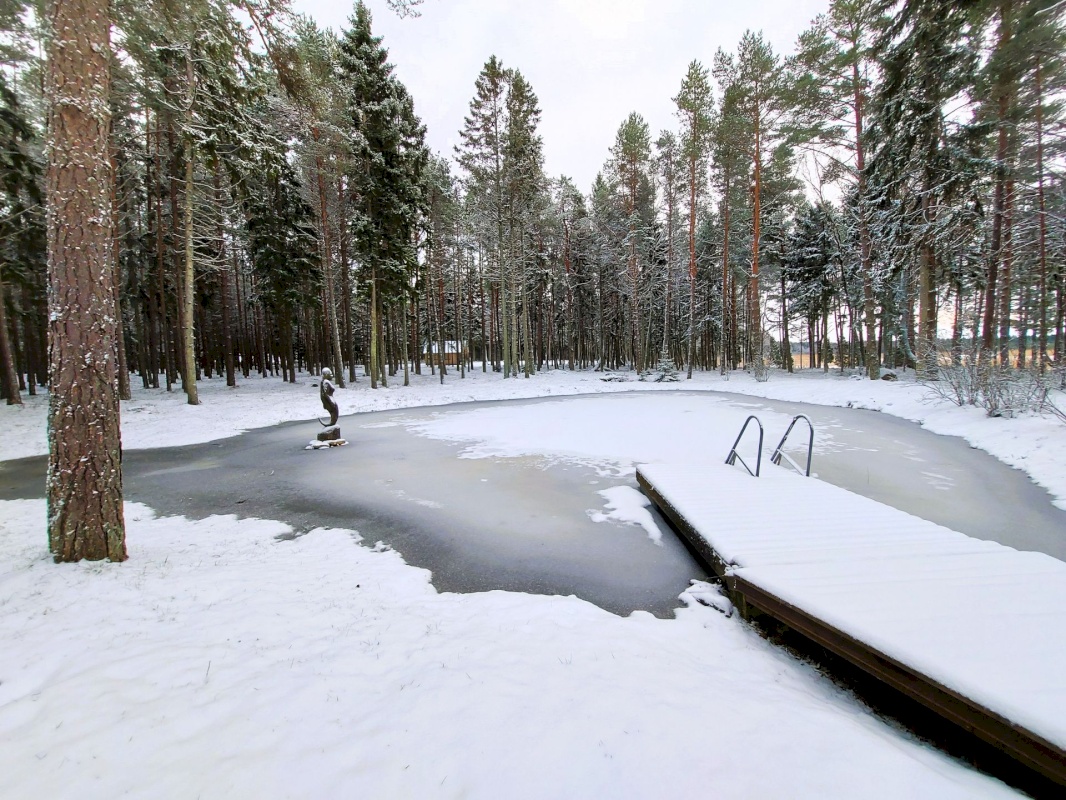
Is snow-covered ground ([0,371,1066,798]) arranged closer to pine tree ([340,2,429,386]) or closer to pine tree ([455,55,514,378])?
pine tree ([340,2,429,386])

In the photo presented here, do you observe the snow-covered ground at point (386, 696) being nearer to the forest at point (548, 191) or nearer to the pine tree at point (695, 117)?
the forest at point (548, 191)

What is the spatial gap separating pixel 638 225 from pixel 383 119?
15.3m

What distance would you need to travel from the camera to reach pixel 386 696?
2.26m

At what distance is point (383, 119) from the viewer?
1906 centimetres

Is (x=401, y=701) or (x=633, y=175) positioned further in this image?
(x=633, y=175)


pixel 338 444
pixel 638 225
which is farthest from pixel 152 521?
pixel 638 225

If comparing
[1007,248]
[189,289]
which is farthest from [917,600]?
[189,289]

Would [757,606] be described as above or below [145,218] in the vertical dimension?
below

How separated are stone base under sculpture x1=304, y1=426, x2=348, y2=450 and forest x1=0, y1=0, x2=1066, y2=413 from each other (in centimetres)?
443

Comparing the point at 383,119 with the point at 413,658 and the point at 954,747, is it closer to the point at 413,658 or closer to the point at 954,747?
the point at 413,658

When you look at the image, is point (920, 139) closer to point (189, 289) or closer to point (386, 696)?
point (386, 696)

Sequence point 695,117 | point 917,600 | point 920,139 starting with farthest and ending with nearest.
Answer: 1. point 695,117
2. point 920,139
3. point 917,600

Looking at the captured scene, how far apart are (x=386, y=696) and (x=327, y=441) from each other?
8.65 meters

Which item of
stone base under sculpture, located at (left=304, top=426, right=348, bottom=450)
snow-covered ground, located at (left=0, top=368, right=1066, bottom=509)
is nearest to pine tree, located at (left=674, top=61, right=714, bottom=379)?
snow-covered ground, located at (left=0, top=368, right=1066, bottom=509)
